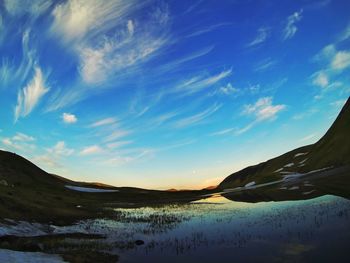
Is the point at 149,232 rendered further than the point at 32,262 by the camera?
Yes

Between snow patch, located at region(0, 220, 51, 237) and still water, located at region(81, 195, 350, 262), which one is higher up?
snow patch, located at region(0, 220, 51, 237)

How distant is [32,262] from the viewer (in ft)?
66.5

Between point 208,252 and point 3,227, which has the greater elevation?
point 3,227

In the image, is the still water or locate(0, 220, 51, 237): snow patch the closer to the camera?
the still water

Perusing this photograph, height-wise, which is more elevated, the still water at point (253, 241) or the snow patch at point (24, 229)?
the snow patch at point (24, 229)

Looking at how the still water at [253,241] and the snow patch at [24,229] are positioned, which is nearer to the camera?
the still water at [253,241]

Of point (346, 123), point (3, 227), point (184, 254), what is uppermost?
point (346, 123)

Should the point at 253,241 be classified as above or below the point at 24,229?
below

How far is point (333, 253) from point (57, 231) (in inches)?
1107

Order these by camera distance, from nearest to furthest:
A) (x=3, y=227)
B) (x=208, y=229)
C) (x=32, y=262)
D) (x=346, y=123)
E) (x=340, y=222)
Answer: (x=32, y=262) → (x=340, y=222) → (x=3, y=227) → (x=208, y=229) → (x=346, y=123)

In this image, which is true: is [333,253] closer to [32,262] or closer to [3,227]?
[32,262]

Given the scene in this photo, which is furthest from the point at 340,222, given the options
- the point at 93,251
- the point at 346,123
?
the point at 346,123

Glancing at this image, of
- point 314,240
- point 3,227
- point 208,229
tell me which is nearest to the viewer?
point 314,240

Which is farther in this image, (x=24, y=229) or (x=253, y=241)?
(x=24, y=229)
